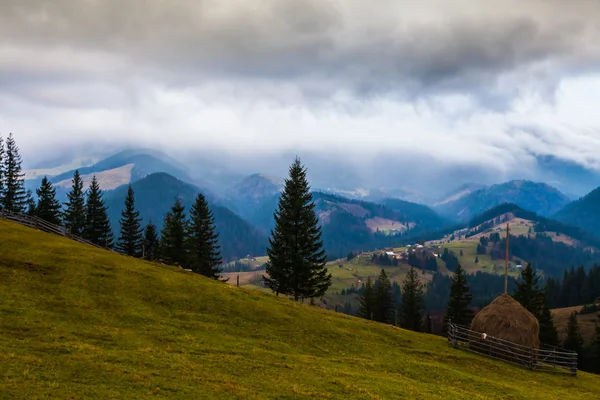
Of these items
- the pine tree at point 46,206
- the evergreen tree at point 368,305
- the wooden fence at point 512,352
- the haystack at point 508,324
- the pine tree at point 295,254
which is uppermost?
the pine tree at point 46,206

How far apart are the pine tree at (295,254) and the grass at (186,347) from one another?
23.5 meters

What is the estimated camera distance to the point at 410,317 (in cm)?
11631

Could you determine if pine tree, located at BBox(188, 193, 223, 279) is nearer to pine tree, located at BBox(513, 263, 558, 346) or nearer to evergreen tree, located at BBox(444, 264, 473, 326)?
evergreen tree, located at BBox(444, 264, 473, 326)

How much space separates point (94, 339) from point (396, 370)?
73.7 ft

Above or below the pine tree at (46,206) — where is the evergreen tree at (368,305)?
below

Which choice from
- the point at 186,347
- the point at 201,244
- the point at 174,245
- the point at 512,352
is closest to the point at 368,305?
the point at 201,244

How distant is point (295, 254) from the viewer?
77.9 meters

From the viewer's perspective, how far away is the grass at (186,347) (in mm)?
23703

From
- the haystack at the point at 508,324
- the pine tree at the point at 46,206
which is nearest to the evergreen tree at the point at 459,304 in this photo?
the haystack at the point at 508,324

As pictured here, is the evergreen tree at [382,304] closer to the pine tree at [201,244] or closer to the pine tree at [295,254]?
the pine tree at [295,254]

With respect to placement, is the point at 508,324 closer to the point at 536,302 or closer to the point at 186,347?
the point at 186,347

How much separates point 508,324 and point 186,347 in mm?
37019

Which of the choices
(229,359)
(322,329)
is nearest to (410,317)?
(322,329)

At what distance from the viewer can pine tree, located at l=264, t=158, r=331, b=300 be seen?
77875mm
